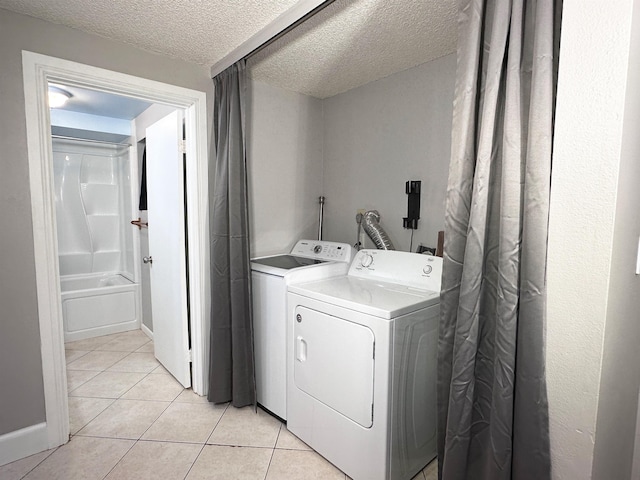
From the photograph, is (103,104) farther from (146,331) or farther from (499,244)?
(499,244)

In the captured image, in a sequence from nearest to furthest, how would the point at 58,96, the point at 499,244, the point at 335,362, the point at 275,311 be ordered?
1. the point at 499,244
2. the point at 335,362
3. the point at 275,311
4. the point at 58,96

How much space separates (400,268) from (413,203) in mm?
540

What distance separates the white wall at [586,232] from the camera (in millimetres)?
806

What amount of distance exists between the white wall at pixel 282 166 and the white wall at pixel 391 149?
0.12 metres

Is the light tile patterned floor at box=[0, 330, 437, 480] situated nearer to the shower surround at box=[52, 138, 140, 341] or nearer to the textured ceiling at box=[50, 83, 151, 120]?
the shower surround at box=[52, 138, 140, 341]

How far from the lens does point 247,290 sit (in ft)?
6.95

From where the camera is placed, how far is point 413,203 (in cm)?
229

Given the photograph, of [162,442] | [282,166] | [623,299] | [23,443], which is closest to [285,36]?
[282,166]

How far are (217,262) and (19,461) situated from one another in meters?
1.38

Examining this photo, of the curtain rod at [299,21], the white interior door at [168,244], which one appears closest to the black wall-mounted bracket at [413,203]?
the curtain rod at [299,21]

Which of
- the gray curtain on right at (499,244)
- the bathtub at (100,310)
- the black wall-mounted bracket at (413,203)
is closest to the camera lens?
the gray curtain on right at (499,244)

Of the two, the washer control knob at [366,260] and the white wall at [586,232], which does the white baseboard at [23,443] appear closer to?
the washer control knob at [366,260]

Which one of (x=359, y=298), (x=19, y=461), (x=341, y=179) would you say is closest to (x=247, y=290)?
(x=359, y=298)

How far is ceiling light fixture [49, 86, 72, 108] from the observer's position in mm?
2746
